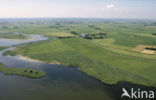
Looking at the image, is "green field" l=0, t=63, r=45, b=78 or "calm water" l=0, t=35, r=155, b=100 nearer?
"calm water" l=0, t=35, r=155, b=100

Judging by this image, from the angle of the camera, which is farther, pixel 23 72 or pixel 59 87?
pixel 23 72

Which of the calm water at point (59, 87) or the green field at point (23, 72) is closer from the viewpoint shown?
the calm water at point (59, 87)

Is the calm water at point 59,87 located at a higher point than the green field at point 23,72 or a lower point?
lower

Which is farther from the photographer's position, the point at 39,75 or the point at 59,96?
the point at 39,75

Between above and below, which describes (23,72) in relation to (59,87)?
above

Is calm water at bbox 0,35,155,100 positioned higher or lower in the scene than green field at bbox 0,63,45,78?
lower

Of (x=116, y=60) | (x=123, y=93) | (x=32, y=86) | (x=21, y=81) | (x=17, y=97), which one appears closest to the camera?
(x=17, y=97)

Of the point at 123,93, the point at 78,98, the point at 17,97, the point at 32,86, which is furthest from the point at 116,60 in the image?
the point at 17,97

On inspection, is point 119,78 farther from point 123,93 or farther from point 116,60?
point 116,60
